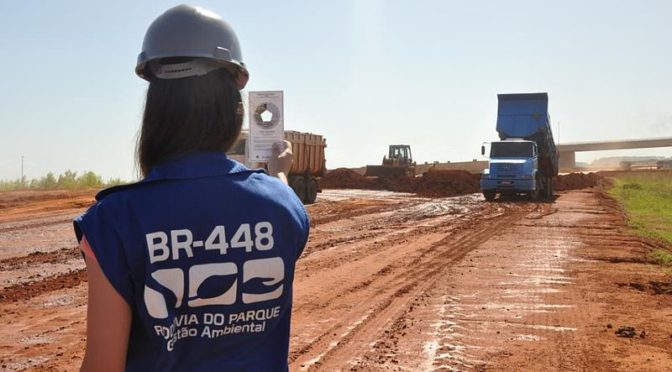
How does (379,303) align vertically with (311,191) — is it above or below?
below

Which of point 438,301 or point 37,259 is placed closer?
point 438,301

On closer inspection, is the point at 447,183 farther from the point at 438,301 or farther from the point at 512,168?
the point at 438,301

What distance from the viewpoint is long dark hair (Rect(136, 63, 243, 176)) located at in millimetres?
1779

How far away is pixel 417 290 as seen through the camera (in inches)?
384

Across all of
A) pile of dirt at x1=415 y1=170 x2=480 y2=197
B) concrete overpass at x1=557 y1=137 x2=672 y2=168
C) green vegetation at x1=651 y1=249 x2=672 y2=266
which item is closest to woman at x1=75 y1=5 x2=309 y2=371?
green vegetation at x1=651 y1=249 x2=672 y2=266

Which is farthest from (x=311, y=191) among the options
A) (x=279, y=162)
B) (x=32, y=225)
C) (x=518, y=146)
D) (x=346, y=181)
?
(x=279, y=162)

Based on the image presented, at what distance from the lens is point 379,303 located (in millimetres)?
8883

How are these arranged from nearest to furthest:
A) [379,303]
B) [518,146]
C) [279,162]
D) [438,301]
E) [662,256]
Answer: [279,162] → [379,303] → [438,301] → [662,256] → [518,146]

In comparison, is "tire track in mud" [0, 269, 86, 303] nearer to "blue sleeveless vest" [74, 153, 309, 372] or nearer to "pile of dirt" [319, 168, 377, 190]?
"blue sleeveless vest" [74, 153, 309, 372]

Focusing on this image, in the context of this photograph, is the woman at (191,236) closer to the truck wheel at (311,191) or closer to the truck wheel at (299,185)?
the truck wheel at (299,185)

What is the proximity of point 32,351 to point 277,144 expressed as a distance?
544 centimetres

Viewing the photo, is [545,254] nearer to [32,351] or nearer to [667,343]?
[667,343]

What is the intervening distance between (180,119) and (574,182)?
161 ft

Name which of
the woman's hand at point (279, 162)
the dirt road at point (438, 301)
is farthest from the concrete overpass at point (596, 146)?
the woman's hand at point (279, 162)
